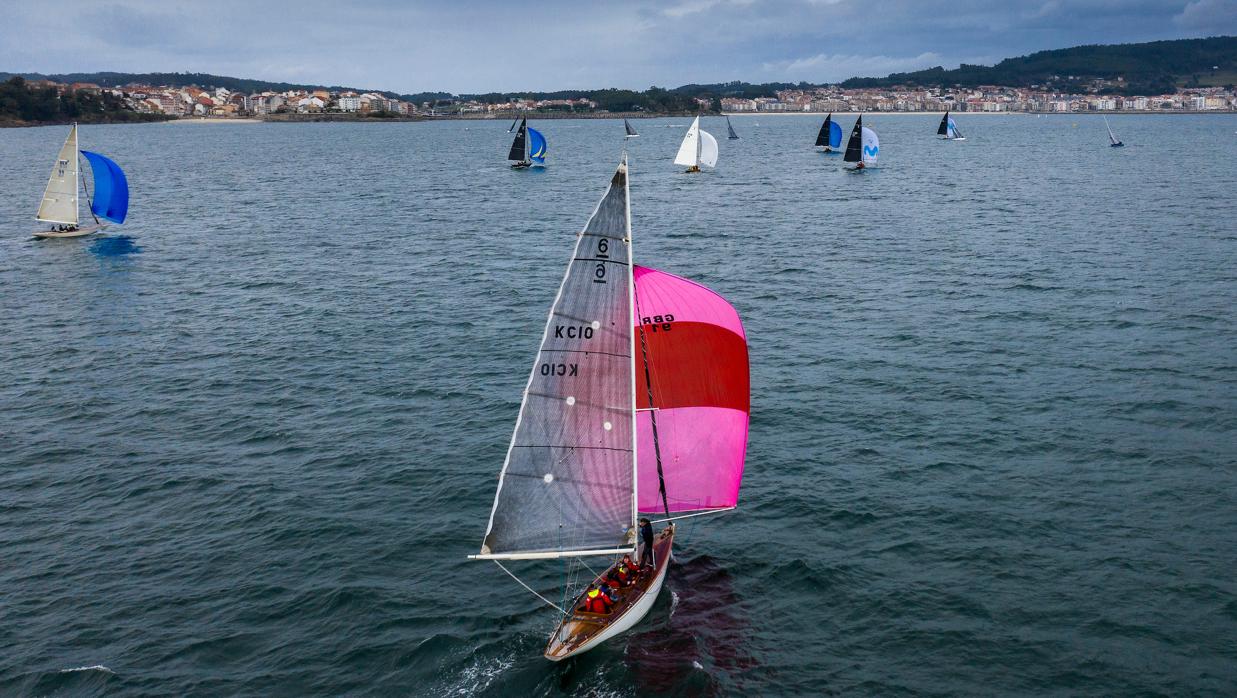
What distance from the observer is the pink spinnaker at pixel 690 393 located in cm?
2302

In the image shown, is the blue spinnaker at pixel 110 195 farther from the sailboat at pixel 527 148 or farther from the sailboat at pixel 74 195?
the sailboat at pixel 527 148

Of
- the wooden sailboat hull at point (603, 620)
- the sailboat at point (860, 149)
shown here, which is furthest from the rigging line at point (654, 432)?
the sailboat at point (860, 149)

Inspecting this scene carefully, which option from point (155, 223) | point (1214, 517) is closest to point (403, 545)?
point (1214, 517)

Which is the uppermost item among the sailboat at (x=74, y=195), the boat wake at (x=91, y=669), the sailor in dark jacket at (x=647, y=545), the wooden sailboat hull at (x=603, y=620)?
the sailboat at (x=74, y=195)

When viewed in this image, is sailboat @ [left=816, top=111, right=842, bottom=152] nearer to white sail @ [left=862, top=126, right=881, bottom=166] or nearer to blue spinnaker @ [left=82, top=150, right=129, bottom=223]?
white sail @ [left=862, top=126, right=881, bottom=166]

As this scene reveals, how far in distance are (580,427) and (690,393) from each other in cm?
400

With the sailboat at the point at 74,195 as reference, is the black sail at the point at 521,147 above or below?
above

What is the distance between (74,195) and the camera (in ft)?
255

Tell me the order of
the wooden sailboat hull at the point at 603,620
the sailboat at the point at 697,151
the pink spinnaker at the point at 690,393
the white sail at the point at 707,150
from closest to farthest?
1. the wooden sailboat hull at the point at 603,620
2. the pink spinnaker at the point at 690,393
3. the sailboat at the point at 697,151
4. the white sail at the point at 707,150

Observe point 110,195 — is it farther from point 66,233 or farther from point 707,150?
point 707,150

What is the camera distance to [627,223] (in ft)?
67.7

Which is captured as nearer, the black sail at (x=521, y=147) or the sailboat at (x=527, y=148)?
the black sail at (x=521, y=147)

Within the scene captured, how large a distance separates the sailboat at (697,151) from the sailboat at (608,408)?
4400 inches

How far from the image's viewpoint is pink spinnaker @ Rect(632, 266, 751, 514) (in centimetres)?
2302
